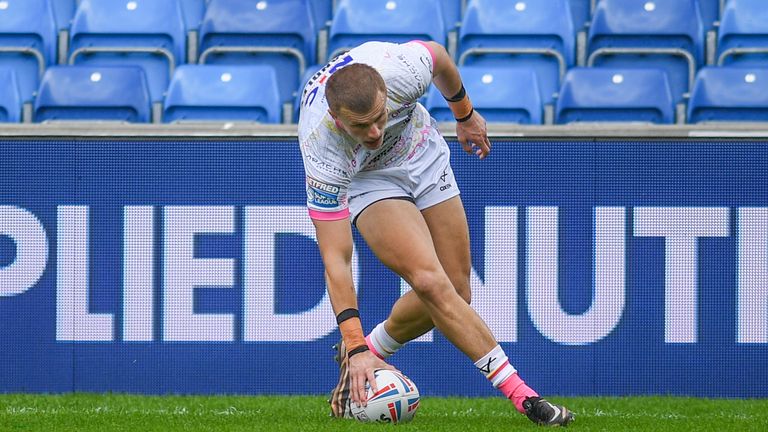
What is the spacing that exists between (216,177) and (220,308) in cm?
71

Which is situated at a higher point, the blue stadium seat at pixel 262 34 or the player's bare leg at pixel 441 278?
the blue stadium seat at pixel 262 34

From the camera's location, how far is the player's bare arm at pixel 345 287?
4.61 metres

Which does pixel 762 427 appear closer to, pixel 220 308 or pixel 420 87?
pixel 420 87

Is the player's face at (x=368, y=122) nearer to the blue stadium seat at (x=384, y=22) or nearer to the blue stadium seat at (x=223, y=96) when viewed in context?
the blue stadium seat at (x=223, y=96)

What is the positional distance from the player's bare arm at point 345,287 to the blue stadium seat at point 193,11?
15.8 ft

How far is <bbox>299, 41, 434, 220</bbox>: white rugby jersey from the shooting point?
4551mm

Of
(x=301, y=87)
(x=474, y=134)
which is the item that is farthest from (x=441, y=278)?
(x=301, y=87)

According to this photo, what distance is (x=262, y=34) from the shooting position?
868 cm

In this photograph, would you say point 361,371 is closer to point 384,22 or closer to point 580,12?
point 384,22

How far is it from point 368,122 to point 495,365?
1.11 meters

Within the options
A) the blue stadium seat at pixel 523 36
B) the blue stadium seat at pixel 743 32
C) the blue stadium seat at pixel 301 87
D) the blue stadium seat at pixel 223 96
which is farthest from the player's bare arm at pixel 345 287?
the blue stadium seat at pixel 743 32

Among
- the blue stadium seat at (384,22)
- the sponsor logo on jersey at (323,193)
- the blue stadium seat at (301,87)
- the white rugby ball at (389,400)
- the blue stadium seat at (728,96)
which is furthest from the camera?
the blue stadium seat at (384,22)

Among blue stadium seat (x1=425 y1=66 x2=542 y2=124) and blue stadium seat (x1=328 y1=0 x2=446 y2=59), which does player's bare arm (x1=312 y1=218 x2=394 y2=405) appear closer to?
blue stadium seat (x1=425 y1=66 x2=542 y2=124)

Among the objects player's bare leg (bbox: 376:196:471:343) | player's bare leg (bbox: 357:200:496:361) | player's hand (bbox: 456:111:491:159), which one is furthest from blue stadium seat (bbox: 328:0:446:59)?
player's bare leg (bbox: 357:200:496:361)
